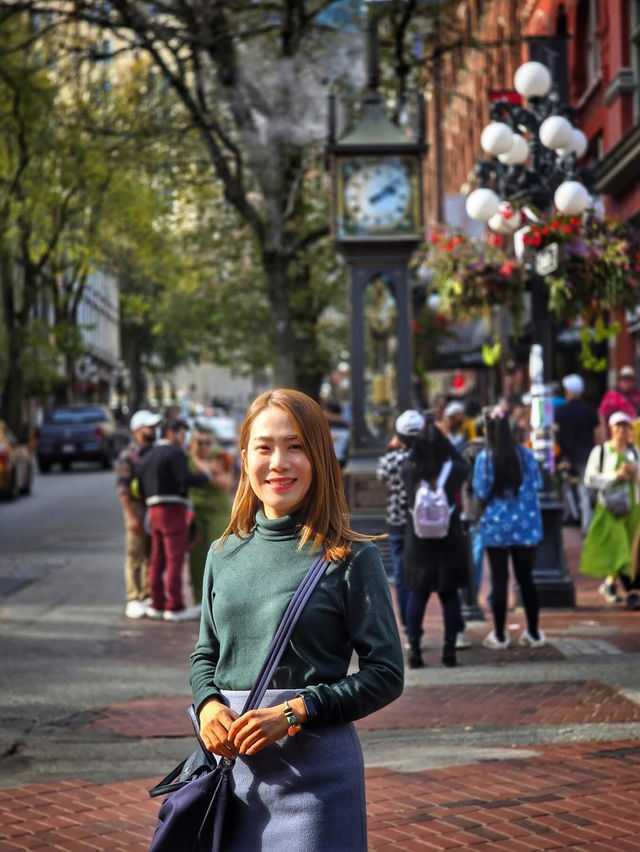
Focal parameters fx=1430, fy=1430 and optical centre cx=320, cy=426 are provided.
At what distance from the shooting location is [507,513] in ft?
31.6

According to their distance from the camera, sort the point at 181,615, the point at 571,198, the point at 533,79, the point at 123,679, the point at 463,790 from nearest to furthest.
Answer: the point at 463,790 < the point at 123,679 < the point at 571,198 < the point at 181,615 < the point at 533,79

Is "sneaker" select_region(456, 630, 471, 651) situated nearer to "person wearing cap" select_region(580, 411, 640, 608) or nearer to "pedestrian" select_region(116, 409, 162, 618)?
"person wearing cap" select_region(580, 411, 640, 608)

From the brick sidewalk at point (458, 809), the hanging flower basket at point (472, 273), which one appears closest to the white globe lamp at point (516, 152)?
the hanging flower basket at point (472, 273)

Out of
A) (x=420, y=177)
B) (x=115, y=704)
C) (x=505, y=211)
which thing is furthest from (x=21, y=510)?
(x=115, y=704)

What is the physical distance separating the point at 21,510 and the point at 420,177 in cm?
1213

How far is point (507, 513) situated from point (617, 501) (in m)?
2.39

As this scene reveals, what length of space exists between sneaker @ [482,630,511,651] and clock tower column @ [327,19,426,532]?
5767mm

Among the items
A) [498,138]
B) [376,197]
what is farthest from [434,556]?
[376,197]

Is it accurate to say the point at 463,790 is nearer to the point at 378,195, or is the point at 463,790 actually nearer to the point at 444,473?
the point at 444,473

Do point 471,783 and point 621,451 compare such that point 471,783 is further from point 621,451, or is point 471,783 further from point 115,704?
point 621,451

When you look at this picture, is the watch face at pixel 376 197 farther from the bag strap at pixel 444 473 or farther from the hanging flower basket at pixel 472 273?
the bag strap at pixel 444 473

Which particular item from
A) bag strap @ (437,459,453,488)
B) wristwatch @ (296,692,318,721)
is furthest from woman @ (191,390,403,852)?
bag strap @ (437,459,453,488)

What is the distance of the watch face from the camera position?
1587cm

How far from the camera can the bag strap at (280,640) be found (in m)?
3.05
